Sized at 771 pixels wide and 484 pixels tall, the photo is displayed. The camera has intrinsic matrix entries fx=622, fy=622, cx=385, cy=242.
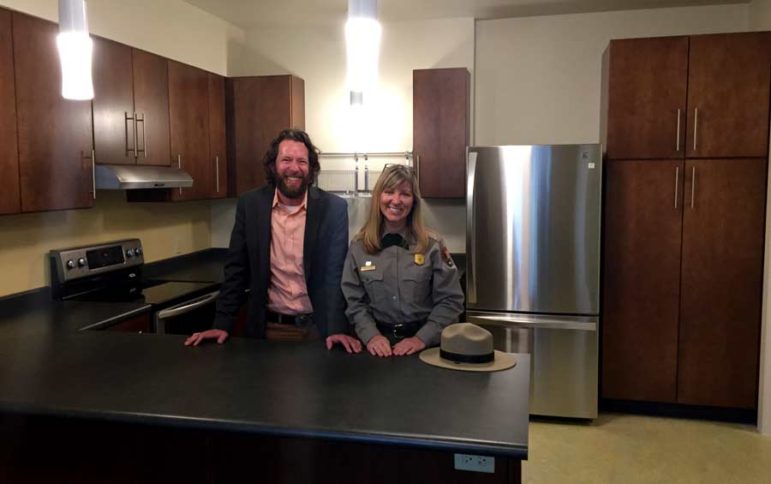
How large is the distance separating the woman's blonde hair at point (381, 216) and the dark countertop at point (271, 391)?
0.44m

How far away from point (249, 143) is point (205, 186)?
1.65 feet

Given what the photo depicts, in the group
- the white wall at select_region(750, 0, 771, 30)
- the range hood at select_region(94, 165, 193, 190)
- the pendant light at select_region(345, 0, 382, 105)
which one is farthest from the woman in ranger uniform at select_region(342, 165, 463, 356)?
the white wall at select_region(750, 0, 771, 30)

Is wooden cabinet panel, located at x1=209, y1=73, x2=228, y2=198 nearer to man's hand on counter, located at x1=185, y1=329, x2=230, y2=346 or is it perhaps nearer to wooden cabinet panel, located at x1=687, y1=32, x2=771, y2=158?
man's hand on counter, located at x1=185, y1=329, x2=230, y2=346

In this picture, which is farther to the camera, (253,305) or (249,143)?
(249,143)

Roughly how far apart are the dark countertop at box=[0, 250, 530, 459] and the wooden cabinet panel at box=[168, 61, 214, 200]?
1702 mm

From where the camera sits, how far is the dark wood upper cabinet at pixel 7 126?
2.44m

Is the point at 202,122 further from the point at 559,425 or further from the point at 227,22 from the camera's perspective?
the point at 559,425

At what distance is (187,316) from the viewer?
3268mm

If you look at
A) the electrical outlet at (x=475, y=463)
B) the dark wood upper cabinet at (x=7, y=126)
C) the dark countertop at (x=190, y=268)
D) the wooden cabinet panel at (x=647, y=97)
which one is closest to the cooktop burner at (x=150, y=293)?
the dark countertop at (x=190, y=268)

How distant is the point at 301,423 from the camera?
1.41 m

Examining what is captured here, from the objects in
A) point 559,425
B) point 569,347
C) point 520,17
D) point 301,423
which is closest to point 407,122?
point 520,17

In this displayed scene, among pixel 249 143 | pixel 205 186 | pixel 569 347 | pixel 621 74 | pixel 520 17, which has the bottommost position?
pixel 569 347

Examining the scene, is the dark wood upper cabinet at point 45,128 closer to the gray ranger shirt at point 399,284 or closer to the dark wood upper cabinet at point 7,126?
the dark wood upper cabinet at point 7,126

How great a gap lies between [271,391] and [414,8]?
3167mm
